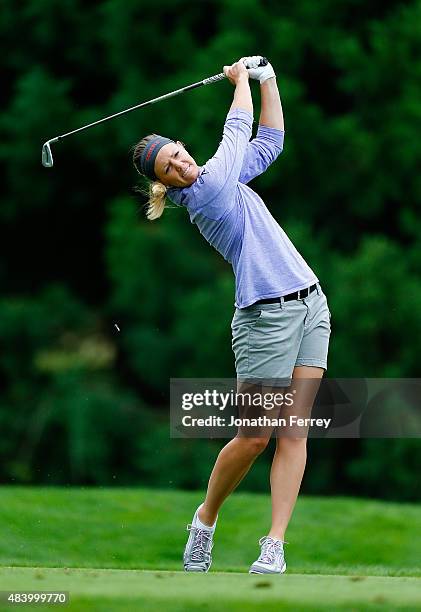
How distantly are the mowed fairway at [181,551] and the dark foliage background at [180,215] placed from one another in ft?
17.1

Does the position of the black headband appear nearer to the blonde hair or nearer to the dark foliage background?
the blonde hair

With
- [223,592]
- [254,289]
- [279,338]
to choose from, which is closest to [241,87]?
[254,289]

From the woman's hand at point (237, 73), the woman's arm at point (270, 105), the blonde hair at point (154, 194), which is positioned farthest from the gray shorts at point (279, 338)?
the woman's hand at point (237, 73)

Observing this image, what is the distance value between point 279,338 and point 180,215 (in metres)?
11.5

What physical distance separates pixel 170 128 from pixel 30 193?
122 inches

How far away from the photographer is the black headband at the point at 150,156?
4.91m

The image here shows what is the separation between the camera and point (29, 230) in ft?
65.1

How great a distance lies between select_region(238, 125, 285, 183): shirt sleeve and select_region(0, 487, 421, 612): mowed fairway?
1475 mm

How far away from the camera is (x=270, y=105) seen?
5.20 meters

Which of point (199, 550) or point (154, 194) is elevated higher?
point (154, 194)

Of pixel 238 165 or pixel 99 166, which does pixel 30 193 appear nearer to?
pixel 99 166

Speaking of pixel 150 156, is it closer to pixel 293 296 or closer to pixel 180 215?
pixel 293 296

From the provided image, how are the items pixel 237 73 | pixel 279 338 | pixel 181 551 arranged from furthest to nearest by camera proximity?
1. pixel 181 551
2. pixel 237 73
3. pixel 279 338

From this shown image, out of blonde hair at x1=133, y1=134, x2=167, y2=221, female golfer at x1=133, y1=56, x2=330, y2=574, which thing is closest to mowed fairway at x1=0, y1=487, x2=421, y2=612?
female golfer at x1=133, y1=56, x2=330, y2=574
